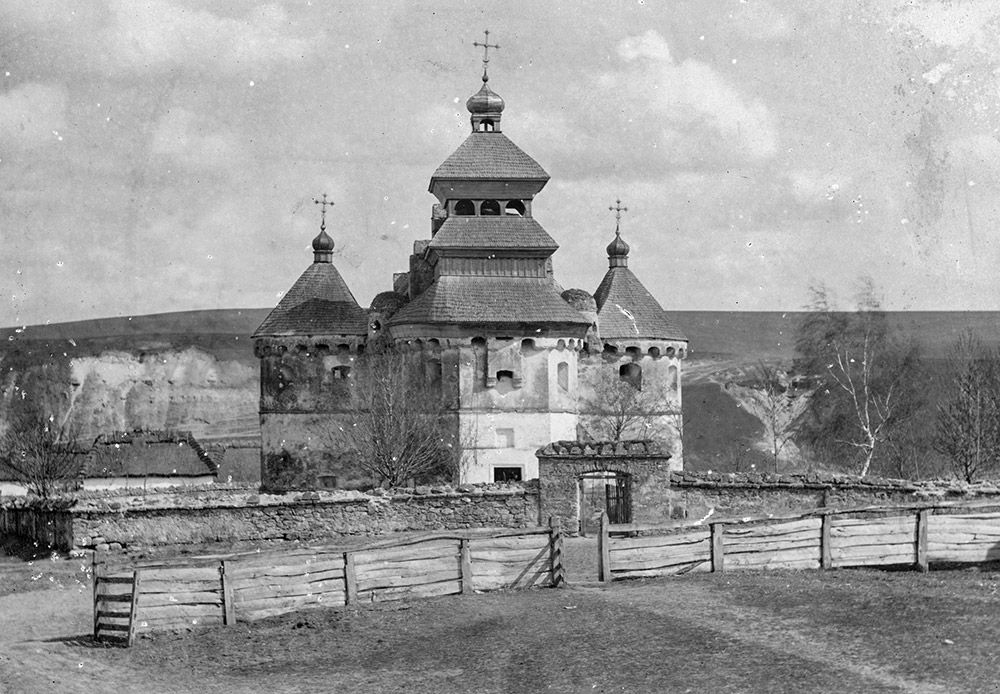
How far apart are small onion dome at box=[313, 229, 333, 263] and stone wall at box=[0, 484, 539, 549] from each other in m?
19.2

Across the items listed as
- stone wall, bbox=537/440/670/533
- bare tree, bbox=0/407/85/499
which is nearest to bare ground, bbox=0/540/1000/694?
stone wall, bbox=537/440/670/533

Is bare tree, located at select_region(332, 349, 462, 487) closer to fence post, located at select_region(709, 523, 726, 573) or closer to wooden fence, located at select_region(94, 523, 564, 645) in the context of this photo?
wooden fence, located at select_region(94, 523, 564, 645)

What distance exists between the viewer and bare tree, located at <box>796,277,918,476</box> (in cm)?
6084

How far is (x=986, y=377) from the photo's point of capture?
56188 mm

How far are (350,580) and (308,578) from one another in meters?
0.66

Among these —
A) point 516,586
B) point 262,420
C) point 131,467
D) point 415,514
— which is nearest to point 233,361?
point 131,467

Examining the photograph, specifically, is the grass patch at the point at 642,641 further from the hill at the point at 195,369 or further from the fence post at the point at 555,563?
the hill at the point at 195,369

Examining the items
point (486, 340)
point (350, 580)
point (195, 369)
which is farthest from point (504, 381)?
point (195, 369)

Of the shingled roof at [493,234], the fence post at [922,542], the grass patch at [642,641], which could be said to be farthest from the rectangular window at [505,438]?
the fence post at [922,542]

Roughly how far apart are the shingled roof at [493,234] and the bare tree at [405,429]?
4.07 metres

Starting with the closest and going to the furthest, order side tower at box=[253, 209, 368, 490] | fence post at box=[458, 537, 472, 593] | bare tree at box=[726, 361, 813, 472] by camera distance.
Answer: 1. fence post at box=[458, 537, 472, 593]
2. side tower at box=[253, 209, 368, 490]
3. bare tree at box=[726, 361, 813, 472]

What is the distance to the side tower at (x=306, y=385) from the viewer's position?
46719 millimetres

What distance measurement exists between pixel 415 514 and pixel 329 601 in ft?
38.2

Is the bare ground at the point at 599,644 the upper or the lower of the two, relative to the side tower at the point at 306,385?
lower
